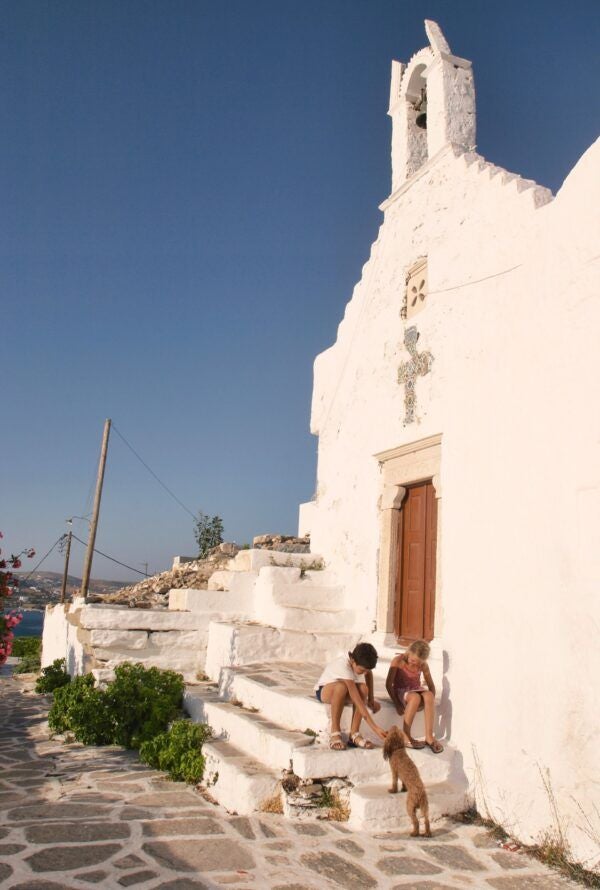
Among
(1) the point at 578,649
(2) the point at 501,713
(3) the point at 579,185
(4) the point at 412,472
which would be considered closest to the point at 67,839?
(2) the point at 501,713

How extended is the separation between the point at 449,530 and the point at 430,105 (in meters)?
5.10

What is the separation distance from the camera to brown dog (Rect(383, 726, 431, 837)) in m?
4.11

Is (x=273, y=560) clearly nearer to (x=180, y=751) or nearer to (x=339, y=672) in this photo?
(x=180, y=751)

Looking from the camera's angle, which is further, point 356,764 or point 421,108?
point 421,108

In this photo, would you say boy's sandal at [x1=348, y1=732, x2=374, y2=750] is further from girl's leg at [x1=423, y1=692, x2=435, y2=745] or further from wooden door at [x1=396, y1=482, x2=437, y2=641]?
wooden door at [x1=396, y1=482, x2=437, y2=641]

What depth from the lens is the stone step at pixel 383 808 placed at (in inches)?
164

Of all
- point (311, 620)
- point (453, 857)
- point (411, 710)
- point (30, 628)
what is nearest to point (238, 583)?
point (311, 620)

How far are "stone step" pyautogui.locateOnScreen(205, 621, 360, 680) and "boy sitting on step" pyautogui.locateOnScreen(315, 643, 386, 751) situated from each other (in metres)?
2.13

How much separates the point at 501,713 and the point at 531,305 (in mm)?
2857

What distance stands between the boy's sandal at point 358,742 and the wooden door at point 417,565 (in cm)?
207

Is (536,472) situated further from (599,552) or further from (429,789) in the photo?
(429,789)

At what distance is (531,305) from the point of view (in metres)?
4.90

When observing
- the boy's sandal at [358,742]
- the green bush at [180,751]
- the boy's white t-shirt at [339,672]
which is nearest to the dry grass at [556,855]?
the boy's sandal at [358,742]

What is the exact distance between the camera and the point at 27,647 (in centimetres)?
1631
